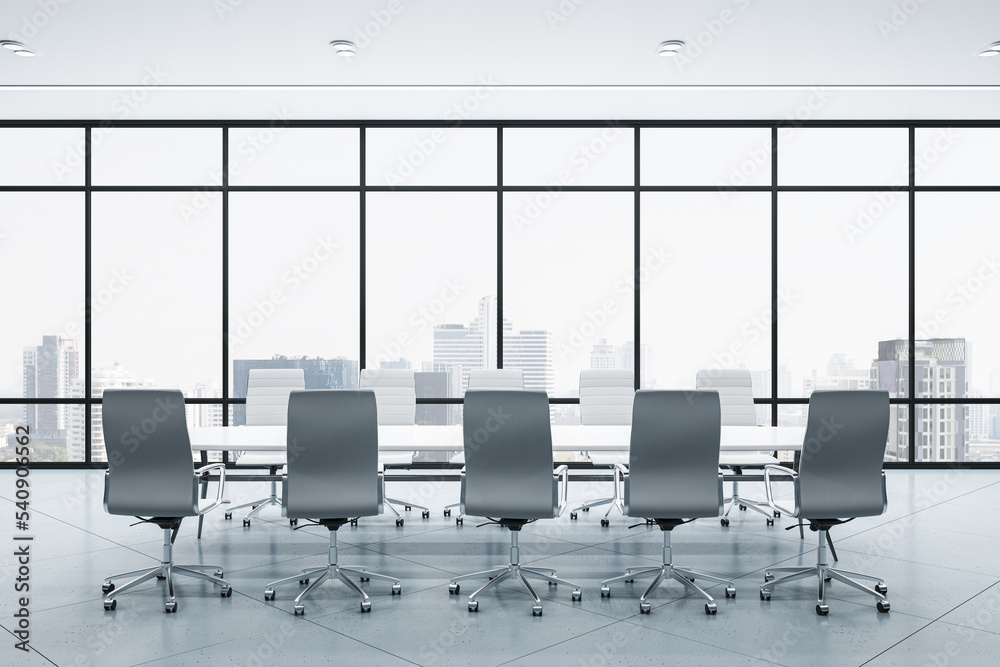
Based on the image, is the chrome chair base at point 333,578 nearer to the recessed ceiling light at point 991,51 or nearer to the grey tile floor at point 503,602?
the grey tile floor at point 503,602

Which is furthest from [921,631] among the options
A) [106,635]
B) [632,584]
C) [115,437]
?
[115,437]

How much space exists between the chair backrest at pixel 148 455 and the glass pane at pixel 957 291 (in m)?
6.80

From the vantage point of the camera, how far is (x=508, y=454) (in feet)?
11.1

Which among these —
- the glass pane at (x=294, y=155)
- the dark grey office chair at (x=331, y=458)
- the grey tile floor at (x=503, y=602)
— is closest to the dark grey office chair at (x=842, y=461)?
the grey tile floor at (x=503, y=602)

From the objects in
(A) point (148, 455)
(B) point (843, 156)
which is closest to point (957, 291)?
(B) point (843, 156)

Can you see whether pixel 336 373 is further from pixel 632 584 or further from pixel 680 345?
pixel 632 584

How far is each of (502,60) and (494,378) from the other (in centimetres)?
249

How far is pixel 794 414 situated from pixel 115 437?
599 cm

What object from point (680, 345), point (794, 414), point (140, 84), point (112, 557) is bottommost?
point (112, 557)

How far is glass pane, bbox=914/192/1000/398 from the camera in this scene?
7133mm

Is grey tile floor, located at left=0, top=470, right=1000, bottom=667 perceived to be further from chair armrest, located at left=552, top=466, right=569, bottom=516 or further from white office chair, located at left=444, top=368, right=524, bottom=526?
white office chair, located at left=444, top=368, right=524, bottom=526

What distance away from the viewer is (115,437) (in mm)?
3334

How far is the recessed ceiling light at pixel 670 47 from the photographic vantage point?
525 cm

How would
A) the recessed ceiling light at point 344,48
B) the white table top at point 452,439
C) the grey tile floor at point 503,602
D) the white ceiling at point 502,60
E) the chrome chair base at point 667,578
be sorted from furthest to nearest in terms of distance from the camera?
the recessed ceiling light at point 344,48 < the white ceiling at point 502,60 < the white table top at point 452,439 < the chrome chair base at point 667,578 < the grey tile floor at point 503,602
